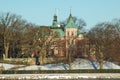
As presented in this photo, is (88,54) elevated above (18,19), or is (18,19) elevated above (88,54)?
(18,19)

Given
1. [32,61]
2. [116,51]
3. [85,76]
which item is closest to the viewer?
[85,76]

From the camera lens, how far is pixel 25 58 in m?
79.9

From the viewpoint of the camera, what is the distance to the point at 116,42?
73.5 metres

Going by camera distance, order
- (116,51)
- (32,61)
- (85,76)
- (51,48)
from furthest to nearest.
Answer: (51,48)
(32,61)
(116,51)
(85,76)

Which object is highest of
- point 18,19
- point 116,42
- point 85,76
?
point 18,19

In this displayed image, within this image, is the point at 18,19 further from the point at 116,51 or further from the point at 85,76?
the point at 85,76

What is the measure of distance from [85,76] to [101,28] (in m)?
28.8

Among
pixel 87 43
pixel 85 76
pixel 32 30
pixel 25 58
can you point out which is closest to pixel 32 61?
pixel 25 58

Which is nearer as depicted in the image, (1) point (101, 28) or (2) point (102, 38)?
(2) point (102, 38)

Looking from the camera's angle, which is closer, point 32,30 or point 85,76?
point 85,76

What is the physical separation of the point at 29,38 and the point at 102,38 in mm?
16370

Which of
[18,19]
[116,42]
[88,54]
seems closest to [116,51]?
[116,42]

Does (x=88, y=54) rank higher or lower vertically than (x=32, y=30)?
lower

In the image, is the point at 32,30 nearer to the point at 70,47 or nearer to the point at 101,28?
the point at 70,47
